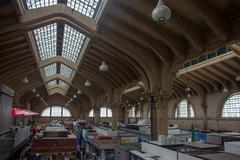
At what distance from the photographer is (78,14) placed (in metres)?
12.3

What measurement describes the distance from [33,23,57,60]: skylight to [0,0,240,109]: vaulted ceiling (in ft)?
0.33

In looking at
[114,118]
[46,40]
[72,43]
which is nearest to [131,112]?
[114,118]

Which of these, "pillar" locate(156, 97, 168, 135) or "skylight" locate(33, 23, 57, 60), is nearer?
"pillar" locate(156, 97, 168, 135)

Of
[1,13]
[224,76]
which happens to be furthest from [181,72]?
[1,13]

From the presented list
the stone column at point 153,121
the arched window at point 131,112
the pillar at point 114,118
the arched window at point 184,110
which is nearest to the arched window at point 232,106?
the arched window at point 184,110

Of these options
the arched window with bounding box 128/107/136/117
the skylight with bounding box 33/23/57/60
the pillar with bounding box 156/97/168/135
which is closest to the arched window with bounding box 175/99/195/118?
the arched window with bounding box 128/107/136/117

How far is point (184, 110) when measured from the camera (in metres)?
30.6

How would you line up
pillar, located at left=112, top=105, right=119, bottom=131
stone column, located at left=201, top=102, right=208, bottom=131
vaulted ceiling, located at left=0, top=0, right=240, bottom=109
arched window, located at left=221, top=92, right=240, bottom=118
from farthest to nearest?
1. stone column, located at left=201, top=102, right=208, bottom=131
2. arched window, located at left=221, top=92, right=240, bottom=118
3. pillar, located at left=112, top=105, right=119, bottom=131
4. vaulted ceiling, located at left=0, top=0, right=240, bottom=109

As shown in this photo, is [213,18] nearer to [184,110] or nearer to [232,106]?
[232,106]

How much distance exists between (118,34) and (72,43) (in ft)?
26.8

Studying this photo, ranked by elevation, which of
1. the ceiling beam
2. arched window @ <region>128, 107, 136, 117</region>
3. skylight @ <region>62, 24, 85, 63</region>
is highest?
skylight @ <region>62, 24, 85, 63</region>

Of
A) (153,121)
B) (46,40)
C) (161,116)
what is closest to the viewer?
(161,116)

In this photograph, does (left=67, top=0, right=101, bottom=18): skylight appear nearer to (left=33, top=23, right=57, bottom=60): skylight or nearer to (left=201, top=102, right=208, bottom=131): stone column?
(left=33, top=23, right=57, bottom=60): skylight

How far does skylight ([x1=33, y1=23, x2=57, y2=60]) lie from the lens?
1658 cm
